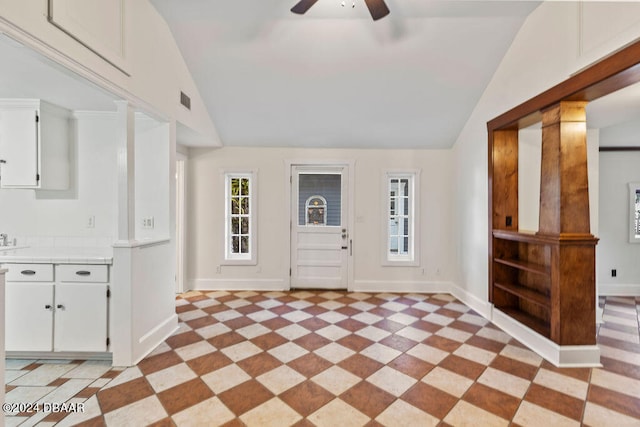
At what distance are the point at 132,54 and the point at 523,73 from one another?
3.60 metres

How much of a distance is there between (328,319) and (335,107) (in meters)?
2.71

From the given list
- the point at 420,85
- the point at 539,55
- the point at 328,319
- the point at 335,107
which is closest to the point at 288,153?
the point at 335,107

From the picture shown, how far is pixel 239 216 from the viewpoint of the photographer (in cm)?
454

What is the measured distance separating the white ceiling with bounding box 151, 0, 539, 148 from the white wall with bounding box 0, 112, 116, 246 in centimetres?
124

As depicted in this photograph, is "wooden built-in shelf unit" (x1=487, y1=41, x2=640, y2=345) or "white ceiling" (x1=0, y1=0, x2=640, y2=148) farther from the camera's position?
"white ceiling" (x1=0, y1=0, x2=640, y2=148)

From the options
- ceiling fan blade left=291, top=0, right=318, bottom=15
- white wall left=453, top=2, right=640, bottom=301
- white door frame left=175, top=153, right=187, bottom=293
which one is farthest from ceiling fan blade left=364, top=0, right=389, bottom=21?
white door frame left=175, top=153, right=187, bottom=293

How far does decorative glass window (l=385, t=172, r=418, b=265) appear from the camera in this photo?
451cm

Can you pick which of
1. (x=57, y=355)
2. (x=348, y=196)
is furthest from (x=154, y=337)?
(x=348, y=196)

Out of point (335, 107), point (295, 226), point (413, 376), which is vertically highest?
point (335, 107)

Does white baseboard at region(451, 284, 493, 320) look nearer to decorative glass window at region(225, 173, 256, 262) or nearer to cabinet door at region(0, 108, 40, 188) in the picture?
decorative glass window at region(225, 173, 256, 262)

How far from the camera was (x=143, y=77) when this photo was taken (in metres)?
2.44

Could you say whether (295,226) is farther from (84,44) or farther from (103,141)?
(84,44)

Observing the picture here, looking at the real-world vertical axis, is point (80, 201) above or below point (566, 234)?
above

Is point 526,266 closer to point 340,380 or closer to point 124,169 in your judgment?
point 340,380
